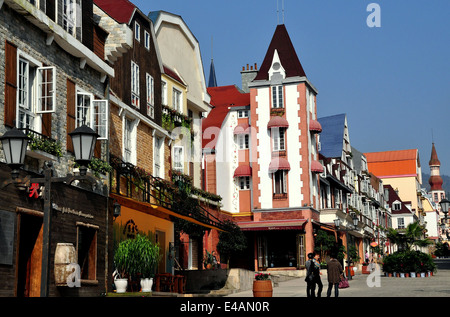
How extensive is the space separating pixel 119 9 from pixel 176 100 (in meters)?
6.72

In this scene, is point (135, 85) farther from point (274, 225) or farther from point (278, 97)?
point (278, 97)

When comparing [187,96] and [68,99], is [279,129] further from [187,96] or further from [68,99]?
[68,99]

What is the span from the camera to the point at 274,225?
46.3 meters

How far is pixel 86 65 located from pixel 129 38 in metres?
3.62

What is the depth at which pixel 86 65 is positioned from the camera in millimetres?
21141

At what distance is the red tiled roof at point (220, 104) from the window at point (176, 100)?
14799mm

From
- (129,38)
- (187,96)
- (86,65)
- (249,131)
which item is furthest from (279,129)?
(86,65)

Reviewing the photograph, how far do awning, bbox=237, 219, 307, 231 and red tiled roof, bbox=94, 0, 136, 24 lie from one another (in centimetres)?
2206

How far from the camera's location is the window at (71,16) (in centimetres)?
1961

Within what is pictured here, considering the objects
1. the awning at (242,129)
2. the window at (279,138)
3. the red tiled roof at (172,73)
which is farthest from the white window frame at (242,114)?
the red tiled roof at (172,73)

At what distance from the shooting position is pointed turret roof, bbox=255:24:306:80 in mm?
48312

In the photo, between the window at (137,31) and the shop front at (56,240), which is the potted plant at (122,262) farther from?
the window at (137,31)
